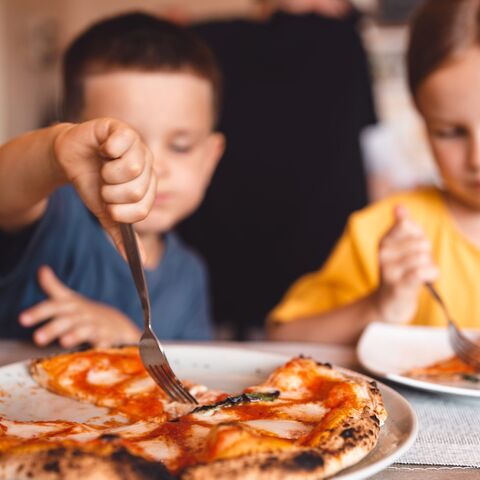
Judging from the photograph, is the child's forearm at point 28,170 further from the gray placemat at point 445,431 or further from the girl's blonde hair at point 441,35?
the girl's blonde hair at point 441,35

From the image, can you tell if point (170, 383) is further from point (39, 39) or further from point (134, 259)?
point (39, 39)

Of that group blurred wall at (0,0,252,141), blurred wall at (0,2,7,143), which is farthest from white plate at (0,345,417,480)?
blurred wall at (0,2,7,143)

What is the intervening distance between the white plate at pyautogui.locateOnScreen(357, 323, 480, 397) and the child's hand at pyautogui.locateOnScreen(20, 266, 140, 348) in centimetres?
37

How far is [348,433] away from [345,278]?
1.14 m

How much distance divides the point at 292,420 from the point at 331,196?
176 centimetres

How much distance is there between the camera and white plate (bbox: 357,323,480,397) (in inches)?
36.4

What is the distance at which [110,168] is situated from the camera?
0.68 metres

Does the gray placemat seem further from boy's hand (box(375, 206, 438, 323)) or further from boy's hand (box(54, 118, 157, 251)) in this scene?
boy's hand (box(375, 206, 438, 323))

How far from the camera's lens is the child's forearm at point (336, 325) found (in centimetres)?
139

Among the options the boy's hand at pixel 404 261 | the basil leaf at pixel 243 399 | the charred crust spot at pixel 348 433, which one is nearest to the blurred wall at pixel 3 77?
the boy's hand at pixel 404 261

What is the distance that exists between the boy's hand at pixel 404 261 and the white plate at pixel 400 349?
0.52 ft

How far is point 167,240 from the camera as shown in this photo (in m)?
1.71

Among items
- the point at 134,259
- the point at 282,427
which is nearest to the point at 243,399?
the point at 282,427

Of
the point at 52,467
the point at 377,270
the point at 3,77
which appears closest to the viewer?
the point at 52,467
